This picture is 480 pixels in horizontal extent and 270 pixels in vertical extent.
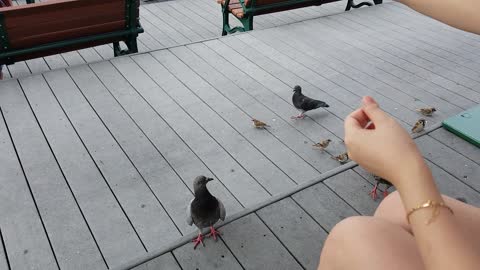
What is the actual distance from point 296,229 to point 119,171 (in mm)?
1554

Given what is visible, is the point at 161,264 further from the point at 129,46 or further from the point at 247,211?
the point at 129,46

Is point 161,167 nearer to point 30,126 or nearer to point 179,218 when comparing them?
point 179,218

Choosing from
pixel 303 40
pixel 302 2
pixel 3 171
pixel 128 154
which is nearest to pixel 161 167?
pixel 128 154

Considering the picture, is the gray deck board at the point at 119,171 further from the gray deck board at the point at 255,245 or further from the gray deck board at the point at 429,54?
the gray deck board at the point at 429,54

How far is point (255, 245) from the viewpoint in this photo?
2859 millimetres

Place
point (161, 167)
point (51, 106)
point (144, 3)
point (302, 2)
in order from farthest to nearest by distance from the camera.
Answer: point (144, 3), point (302, 2), point (51, 106), point (161, 167)

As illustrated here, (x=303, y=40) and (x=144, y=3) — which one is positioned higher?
(x=303, y=40)

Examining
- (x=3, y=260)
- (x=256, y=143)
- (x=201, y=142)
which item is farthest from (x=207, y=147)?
(x=3, y=260)

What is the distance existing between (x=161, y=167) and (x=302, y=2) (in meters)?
4.47

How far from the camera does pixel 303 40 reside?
20.4 ft

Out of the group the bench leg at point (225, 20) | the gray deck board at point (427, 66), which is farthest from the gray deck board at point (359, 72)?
the bench leg at point (225, 20)

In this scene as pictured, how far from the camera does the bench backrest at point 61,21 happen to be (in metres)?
4.64

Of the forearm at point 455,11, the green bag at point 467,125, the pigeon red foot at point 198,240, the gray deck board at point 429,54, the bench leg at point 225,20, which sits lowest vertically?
the bench leg at point 225,20

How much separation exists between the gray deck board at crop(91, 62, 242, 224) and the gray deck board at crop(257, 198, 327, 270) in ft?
0.94
